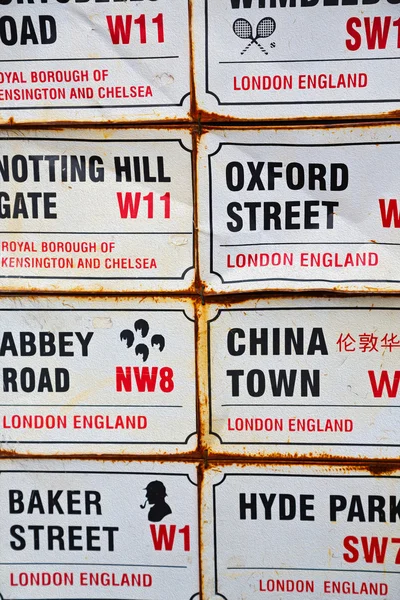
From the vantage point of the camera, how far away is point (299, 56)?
138 cm

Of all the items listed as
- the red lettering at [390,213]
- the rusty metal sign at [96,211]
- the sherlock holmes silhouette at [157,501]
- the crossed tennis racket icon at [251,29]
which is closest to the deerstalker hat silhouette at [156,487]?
the sherlock holmes silhouette at [157,501]

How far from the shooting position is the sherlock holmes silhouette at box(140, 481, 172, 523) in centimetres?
151

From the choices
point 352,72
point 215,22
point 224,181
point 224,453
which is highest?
point 215,22

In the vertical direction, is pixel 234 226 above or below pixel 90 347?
above

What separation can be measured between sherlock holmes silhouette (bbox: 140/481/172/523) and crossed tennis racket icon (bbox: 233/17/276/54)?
1.06 meters

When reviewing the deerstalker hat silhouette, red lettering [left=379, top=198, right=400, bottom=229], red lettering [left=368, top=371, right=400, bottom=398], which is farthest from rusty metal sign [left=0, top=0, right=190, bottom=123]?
the deerstalker hat silhouette

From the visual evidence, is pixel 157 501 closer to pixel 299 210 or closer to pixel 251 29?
pixel 299 210

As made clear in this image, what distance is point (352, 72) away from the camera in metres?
1.38

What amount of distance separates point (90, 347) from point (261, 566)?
697mm

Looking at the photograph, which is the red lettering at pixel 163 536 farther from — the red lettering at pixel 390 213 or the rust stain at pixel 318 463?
the red lettering at pixel 390 213

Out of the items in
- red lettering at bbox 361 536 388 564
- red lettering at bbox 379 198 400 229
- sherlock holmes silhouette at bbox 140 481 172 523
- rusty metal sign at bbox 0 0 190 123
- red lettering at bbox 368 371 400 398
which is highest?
rusty metal sign at bbox 0 0 190 123

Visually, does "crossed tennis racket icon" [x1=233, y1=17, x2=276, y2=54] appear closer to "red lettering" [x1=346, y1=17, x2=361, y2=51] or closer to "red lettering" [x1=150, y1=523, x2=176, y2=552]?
"red lettering" [x1=346, y1=17, x2=361, y2=51]

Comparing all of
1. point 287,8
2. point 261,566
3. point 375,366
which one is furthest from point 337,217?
point 261,566

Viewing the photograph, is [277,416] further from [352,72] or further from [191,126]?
[352,72]
